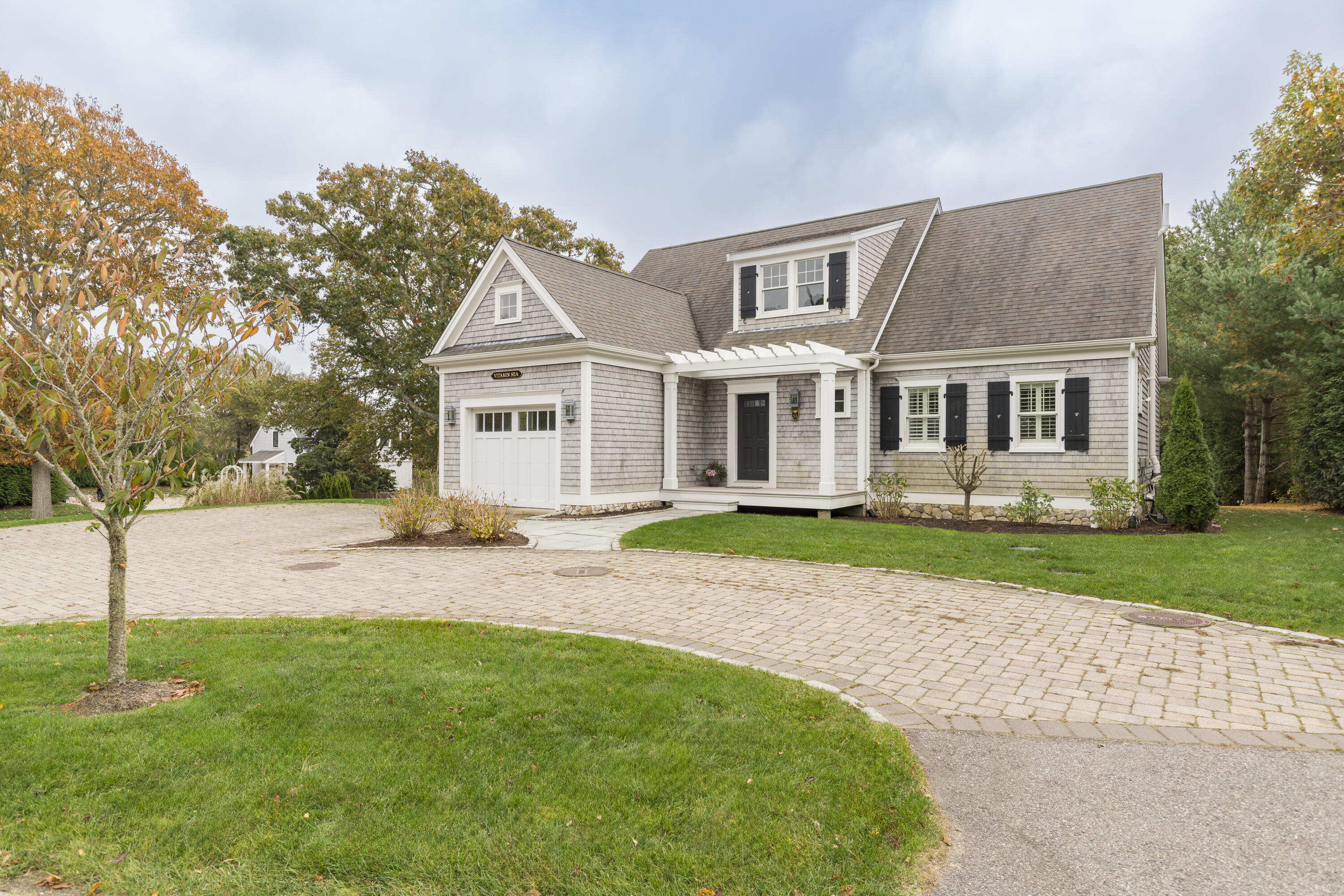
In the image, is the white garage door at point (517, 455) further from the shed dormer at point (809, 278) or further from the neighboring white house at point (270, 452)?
the neighboring white house at point (270, 452)

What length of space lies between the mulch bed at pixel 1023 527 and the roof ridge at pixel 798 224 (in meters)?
9.22

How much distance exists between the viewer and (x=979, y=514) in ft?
49.1

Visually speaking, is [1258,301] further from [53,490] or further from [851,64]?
[53,490]

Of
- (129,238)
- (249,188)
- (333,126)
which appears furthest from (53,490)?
(333,126)

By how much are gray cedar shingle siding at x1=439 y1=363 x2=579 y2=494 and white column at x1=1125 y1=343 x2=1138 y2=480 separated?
10.5 m

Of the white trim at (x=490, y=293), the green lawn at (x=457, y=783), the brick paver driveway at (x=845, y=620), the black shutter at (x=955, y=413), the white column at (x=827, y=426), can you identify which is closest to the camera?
the green lawn at (x=457, y=783)

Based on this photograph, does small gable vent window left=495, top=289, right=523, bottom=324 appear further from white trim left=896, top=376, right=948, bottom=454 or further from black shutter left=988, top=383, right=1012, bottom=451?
black shutter left=988, top=383, right=1012, bottom=451

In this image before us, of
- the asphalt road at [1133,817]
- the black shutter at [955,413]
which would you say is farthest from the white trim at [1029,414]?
the asphalt road at [1133,817]

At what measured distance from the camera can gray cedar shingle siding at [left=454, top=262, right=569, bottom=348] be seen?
53.2 ft

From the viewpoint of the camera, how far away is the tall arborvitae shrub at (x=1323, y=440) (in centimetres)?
1652

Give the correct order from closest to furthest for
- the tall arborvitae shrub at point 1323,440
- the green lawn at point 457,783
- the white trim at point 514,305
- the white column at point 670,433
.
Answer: the green lawn at point 457,783 → the tall arborvitae shrub at point 1323,440 → the white trim at point 514,305 → the white column at point 670,433

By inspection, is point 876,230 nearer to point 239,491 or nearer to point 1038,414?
point 1038,414

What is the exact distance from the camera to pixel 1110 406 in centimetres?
1388

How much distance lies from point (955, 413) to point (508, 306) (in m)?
10.1
